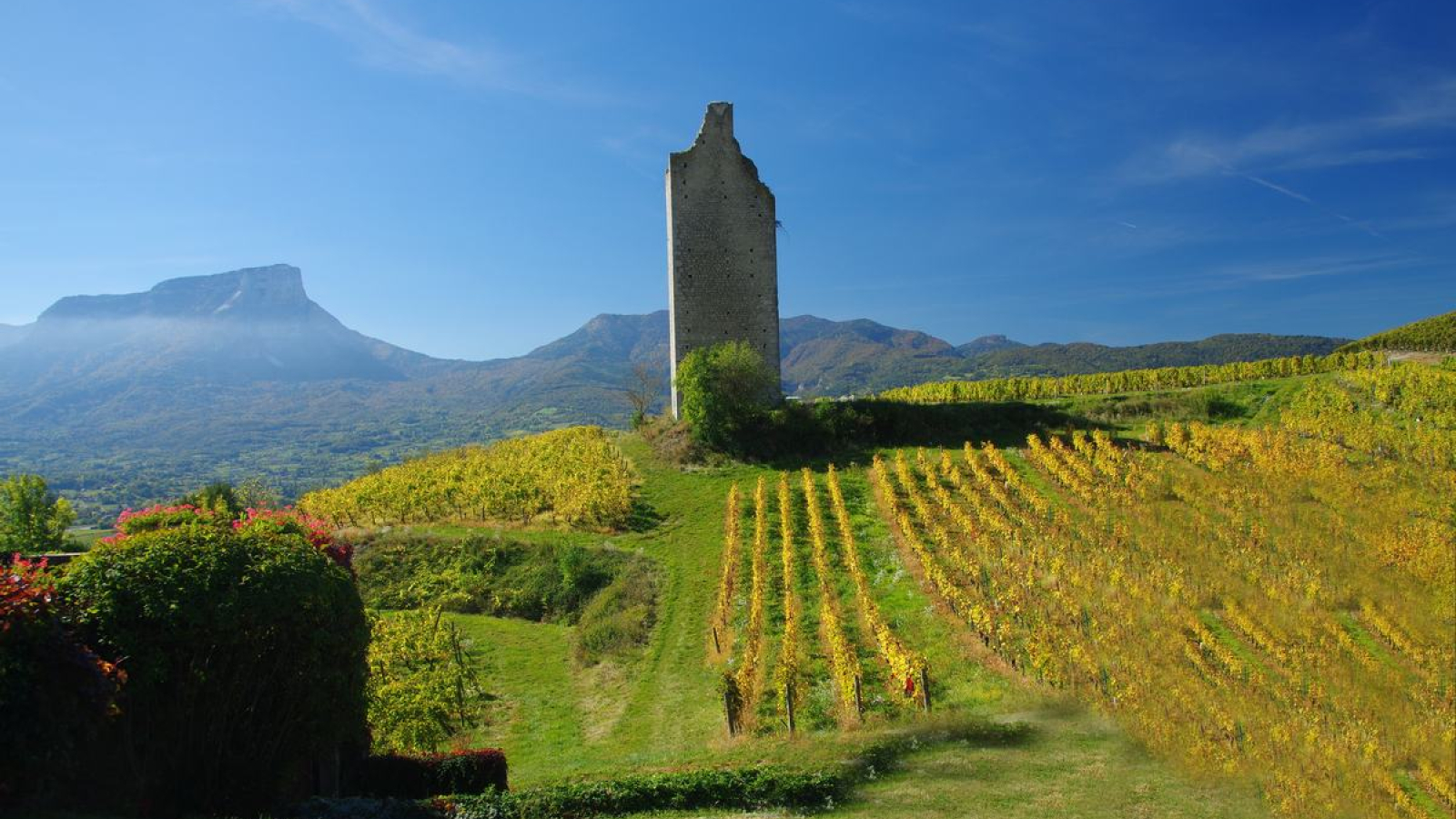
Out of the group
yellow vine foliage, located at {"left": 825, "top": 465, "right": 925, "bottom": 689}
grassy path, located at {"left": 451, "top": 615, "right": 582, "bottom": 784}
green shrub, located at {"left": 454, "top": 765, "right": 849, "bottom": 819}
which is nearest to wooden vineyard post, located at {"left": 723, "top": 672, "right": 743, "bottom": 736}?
yellow vine foliage, located at {"left": 825, "top": 465, "right": 925, "bottom": 689}

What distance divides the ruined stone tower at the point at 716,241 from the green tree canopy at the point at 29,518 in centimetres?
2721

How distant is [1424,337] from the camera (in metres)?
36.0

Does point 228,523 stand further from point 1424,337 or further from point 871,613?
point 1424,337

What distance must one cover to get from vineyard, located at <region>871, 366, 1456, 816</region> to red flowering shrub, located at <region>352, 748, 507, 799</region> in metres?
9.69

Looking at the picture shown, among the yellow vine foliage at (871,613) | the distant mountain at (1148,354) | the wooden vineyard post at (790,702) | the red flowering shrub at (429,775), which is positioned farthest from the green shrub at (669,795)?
the distant mountain at (1148,354)

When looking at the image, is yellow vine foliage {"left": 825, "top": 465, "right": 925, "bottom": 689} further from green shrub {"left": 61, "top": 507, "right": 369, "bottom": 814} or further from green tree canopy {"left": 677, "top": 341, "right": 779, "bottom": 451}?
green shrub {"left": 61, "top": 507, "right": 369, "bottom": 814}

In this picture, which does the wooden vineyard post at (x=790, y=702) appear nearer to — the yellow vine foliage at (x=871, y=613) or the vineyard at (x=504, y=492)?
the yellow vine foliage at (x=871, y=613)

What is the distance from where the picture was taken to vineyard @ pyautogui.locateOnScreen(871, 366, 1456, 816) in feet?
23.9

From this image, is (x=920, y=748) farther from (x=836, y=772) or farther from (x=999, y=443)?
(x=999, y=443)

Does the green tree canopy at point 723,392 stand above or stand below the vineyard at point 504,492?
above

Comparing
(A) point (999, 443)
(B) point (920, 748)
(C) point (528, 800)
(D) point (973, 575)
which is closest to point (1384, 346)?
(A) point (999, 443)

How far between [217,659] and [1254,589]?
1311 cm

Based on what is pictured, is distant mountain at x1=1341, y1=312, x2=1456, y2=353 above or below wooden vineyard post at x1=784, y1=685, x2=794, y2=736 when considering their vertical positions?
above

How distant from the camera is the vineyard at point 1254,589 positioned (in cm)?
728
